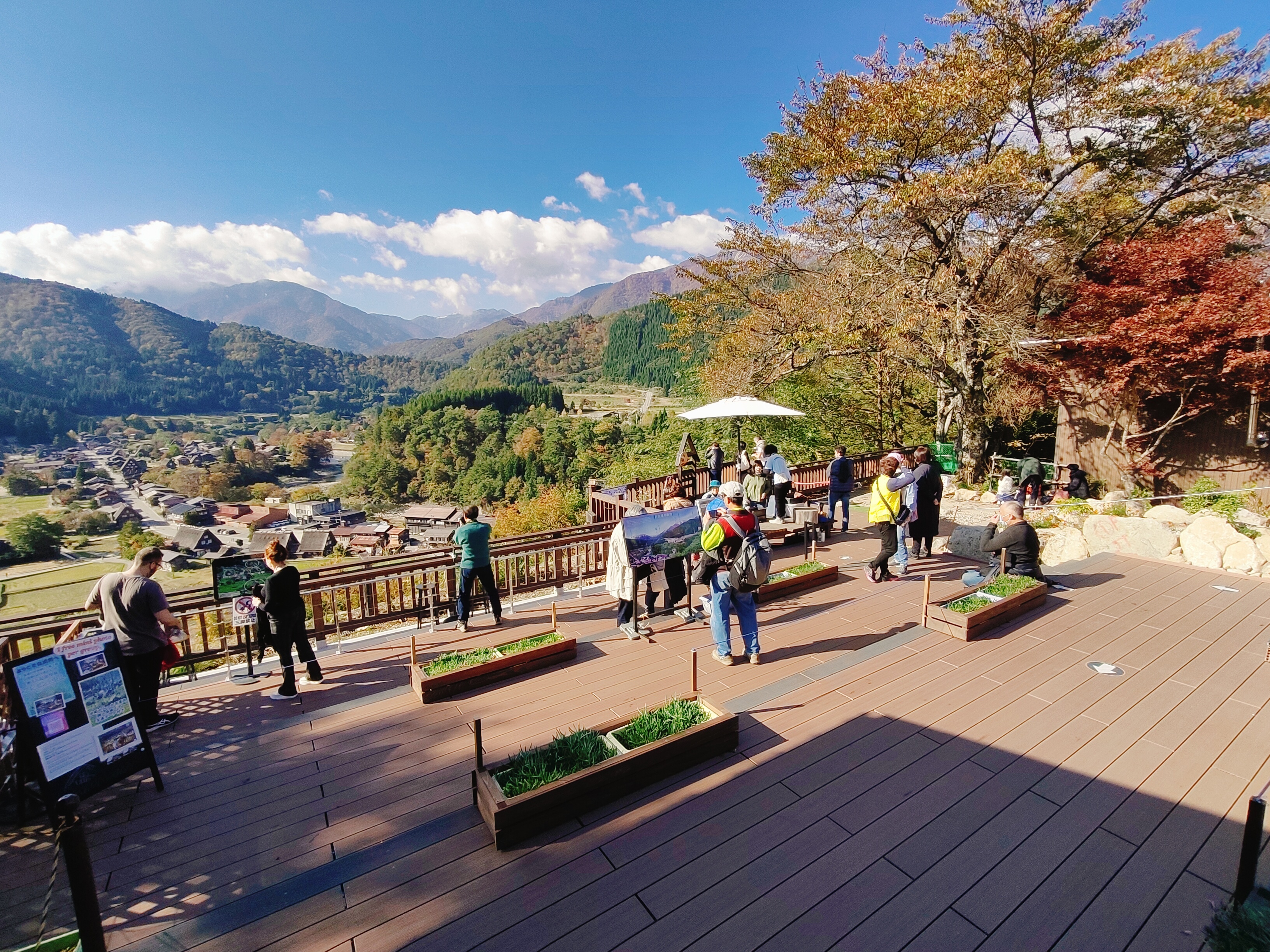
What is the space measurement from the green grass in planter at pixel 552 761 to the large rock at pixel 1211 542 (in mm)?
7998

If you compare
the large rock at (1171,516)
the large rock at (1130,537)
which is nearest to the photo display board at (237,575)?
the large rock at (1130,537)

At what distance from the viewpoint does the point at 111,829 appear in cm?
302

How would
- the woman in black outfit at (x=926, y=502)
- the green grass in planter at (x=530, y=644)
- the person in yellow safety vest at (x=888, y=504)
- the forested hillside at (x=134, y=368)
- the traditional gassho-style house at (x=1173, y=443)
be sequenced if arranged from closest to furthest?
1. the green grass in planter at (x=530, y=644)
2. the person in yellow safety vest at (x=888, y=504)
3. the woman in black outfit at (x=926, y=502)
4. the traditional gassho-style house at (x=1173, y=443)
5. the forested hillside at (x=134, y=368)

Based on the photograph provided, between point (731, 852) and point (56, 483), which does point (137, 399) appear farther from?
point (731, 852)

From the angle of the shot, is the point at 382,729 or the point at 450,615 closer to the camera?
the point at 382,729

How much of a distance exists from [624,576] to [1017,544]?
4.17 metres

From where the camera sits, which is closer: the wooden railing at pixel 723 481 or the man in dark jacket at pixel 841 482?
the man in dark jacket at pixel 841 482

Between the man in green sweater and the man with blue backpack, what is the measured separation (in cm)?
228

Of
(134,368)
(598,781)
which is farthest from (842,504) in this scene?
(134,368)

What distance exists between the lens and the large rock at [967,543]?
24.2 ft

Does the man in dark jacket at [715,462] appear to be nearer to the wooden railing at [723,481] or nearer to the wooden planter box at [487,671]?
the wooden railing at [723,481]

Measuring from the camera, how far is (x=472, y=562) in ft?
18.2

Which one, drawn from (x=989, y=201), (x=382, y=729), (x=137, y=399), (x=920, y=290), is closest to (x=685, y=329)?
(x=920, y=290)

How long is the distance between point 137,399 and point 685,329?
17348 centimetres
